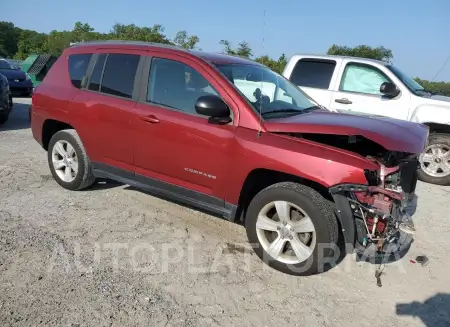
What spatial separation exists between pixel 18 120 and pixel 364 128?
30.9 ft

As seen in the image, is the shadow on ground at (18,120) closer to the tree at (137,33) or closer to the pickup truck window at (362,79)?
the pickup truck window at (362,79)

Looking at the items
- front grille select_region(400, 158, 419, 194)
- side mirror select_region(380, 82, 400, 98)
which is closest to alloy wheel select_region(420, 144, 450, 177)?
side mirror select_region(380, 82, 400, 98)

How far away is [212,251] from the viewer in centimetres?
377

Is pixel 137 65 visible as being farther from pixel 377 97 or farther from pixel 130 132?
pixel 377 97

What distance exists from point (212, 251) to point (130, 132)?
1.49 m

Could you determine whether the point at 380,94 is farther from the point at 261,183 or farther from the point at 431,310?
the point at 431,310

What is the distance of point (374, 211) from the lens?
3.11 m

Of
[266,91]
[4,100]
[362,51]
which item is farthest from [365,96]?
[362,51]

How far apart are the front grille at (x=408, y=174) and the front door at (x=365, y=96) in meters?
3.27

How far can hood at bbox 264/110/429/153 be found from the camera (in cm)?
317

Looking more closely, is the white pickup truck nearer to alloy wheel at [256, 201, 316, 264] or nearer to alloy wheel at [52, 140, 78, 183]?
alloy wheel at [256, 201, 316, 264]


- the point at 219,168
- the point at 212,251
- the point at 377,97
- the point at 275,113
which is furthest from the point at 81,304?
the point at 377,97

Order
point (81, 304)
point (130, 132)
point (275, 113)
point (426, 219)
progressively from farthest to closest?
point (426, 219) < point (130, 132) < point (275, 113) < point (81, 304)

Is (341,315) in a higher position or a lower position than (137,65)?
lower
